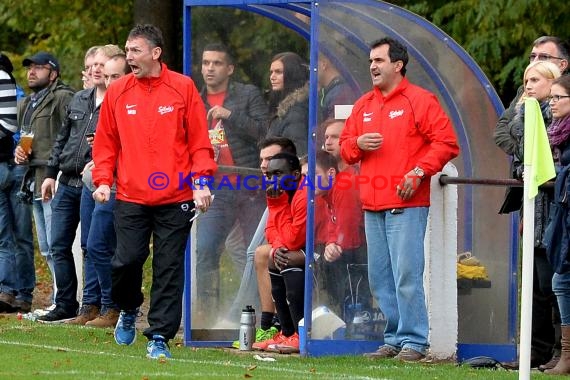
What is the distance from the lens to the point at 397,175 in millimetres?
10273

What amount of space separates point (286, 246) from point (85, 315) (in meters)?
2.44

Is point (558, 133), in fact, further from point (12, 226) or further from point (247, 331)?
point (12, 226)

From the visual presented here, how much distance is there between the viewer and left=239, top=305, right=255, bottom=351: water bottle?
1127 cm

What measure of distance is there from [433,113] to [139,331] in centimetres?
357

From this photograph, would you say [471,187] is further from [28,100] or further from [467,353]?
[28,100]

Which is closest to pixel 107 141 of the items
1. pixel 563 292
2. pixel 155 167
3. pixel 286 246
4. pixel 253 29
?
pixel 155 167

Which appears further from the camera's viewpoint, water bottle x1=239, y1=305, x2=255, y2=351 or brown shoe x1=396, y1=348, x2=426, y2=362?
water bottle x1=239, y1=305, x2=255, y2=351

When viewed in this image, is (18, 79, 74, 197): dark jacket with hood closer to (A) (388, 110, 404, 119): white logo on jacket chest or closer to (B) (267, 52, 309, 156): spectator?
(B) (267, 52, 309, 156): spectator

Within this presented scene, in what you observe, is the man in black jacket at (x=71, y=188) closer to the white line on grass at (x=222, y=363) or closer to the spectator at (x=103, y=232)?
the spectator at (x=103, y=232)

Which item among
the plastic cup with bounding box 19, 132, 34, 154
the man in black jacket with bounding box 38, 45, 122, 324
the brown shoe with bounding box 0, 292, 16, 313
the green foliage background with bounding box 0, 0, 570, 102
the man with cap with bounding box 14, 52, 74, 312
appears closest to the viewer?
the green foliage background with bounding box 0, 0, 570, 102

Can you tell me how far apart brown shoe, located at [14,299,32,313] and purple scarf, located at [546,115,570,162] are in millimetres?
6158

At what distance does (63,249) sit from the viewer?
12977 mm

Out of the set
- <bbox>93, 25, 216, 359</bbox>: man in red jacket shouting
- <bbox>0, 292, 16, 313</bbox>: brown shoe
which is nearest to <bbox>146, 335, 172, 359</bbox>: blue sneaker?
<bbox>93, 25, 216, 359</bbox>: man in red jacket shouting

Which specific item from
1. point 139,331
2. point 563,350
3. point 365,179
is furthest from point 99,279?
point 563,350
